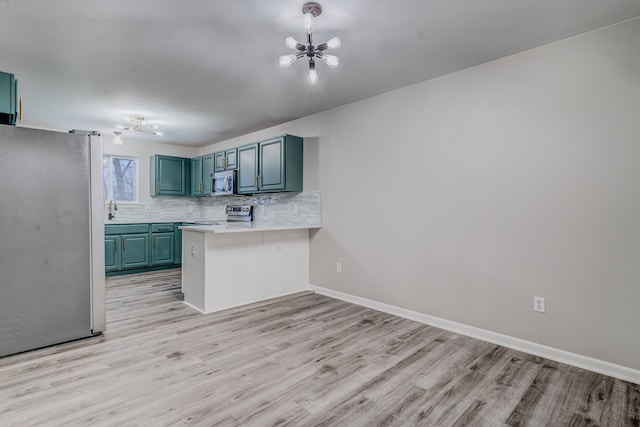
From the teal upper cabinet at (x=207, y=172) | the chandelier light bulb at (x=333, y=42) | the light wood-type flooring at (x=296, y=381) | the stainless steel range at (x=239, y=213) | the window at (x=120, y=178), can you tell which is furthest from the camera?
the teal upper cabinet at (x=207, y=172)

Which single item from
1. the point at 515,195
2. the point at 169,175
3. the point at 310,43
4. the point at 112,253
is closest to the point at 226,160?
the point at 169,175

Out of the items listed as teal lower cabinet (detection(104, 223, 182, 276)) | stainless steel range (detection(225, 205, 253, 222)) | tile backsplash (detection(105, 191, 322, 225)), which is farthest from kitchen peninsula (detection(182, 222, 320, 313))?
teal lower cabinet (detection(104, 223, 182, 276))

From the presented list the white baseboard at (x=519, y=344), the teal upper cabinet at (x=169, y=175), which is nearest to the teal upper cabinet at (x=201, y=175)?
the teal upper cabinet at (x=169, y=175)

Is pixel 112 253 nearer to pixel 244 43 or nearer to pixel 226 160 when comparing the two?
pixel 226 160

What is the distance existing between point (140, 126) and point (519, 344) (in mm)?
5362

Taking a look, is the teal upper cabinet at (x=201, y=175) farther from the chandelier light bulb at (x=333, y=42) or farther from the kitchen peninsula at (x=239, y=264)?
the chandelier light bulb at (x=333, y=42)

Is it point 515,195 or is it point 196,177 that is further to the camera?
point 196,177

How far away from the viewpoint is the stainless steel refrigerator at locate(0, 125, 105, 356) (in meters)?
2.43

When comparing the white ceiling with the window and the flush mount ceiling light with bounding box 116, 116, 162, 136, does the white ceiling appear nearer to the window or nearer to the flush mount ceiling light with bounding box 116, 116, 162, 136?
the flush mount ceiling light with bounding box 116, 116, 162, 136

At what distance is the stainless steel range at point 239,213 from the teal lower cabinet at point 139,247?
1093mm

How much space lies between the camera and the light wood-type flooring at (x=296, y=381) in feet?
5.74

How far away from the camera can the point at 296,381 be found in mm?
2096

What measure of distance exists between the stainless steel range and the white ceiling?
76.7 inches

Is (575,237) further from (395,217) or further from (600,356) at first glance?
(395,217)
